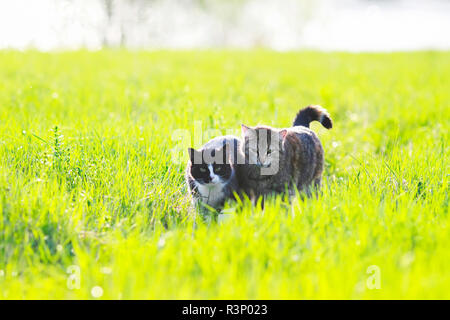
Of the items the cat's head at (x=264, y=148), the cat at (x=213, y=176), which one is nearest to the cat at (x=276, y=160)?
the cat's head at (x=264, y=148)

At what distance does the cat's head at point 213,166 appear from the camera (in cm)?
357

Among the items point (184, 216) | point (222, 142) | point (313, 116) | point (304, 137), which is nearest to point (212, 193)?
point (184, 216)

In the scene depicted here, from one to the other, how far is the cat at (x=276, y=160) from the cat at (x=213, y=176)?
7.0 inches

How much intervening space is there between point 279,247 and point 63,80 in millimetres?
7171

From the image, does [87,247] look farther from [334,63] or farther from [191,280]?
[334,63]

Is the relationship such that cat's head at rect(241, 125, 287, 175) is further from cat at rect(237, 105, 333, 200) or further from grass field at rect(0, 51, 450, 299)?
grass field at rect(0, 51, 450, 299)

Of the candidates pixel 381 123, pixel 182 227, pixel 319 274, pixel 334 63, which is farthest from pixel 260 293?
pixel 334 63

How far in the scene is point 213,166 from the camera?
3594 millimetres

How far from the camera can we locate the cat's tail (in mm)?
A: 4258

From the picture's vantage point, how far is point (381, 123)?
6.67 meters

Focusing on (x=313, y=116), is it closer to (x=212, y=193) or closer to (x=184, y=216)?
(x=212, y=193)

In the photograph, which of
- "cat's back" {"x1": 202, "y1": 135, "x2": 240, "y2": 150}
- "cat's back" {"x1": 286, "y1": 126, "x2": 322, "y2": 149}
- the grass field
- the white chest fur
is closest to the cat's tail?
"cat's back" {"x1": 286, "y1": 126, "x2": 322, "y2": 149}

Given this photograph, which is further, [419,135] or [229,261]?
[419,135]

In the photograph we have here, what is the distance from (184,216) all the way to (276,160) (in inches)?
39.3
